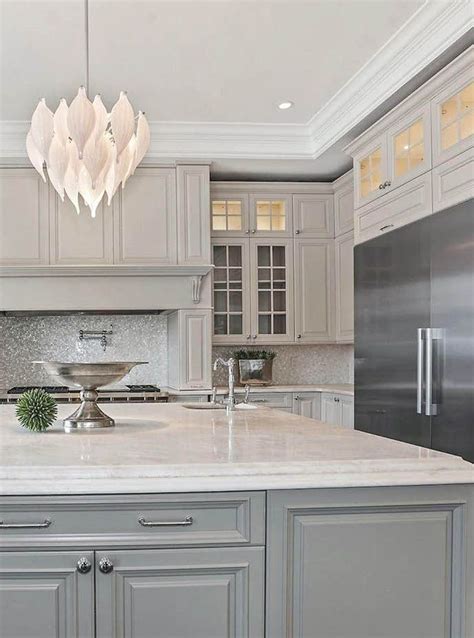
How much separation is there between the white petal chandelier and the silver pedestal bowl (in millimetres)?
836

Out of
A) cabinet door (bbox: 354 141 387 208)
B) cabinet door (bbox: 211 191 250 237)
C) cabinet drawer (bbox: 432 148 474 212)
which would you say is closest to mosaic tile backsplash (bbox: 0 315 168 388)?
cabinet door (bbox: 211 191 250 237)

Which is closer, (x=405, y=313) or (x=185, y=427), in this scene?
(x=185, y=427)

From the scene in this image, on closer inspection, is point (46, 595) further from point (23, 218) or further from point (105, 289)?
point (23, 218)

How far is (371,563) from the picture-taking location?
1.80 metres

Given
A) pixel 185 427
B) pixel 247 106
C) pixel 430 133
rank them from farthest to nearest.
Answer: pixel 247 106, pixel 430 133, pixel 185 427

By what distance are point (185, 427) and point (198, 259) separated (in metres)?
2.87

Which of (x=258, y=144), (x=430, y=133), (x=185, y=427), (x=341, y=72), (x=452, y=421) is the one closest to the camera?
(x=185, y=427)

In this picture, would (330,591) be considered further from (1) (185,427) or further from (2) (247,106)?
(2) (247,106)

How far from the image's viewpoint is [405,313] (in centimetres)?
376

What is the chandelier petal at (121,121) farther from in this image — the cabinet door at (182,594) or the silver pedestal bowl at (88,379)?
the cabinet door at (182,594)

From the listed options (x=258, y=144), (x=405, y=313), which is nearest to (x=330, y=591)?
(x=405, y=313)

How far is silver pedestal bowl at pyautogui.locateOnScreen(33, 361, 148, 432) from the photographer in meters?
2.44

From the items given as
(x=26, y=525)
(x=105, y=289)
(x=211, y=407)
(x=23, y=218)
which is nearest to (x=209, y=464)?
(x=26, y=525)

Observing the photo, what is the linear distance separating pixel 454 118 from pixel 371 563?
2.35 meters
